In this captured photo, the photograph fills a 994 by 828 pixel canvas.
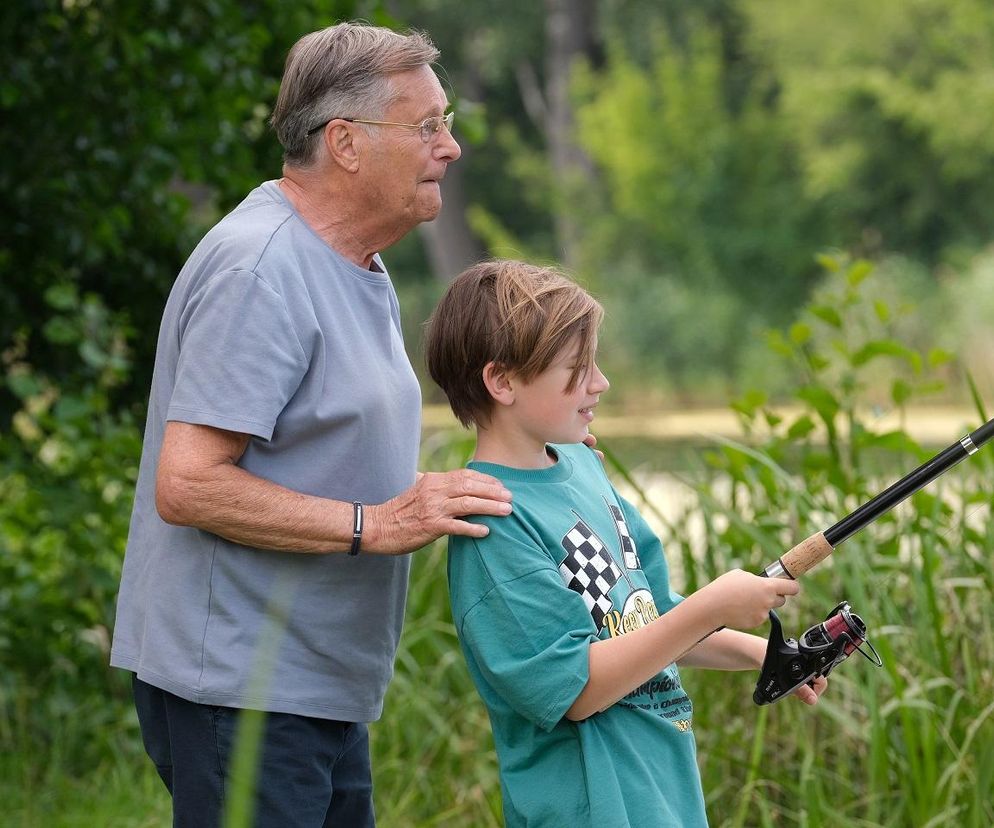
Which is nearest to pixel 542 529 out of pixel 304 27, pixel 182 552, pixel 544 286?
pixel 544 286

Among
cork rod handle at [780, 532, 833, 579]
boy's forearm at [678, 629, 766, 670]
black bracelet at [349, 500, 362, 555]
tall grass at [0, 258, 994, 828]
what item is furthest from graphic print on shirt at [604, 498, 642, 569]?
tall grass at [0, 258, 994, 828]

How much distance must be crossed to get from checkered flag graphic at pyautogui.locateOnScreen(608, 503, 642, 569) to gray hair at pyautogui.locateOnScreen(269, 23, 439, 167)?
2.44 ft

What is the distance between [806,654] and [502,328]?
664mm

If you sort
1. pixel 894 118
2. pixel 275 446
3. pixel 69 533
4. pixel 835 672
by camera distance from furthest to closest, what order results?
pixel 894 118 → pixel 69 533 → pixel 835 672 → pixel 275 446

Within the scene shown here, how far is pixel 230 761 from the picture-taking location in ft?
7.69

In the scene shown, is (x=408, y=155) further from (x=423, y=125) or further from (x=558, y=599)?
(x=558, y=599)

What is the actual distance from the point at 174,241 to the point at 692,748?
3.23m

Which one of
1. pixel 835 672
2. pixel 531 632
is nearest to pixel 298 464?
pixel 531 632

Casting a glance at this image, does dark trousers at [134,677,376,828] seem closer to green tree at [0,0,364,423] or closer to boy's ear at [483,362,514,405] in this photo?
boy's ear at [483,362,514,405]

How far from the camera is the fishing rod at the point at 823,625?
214 centimetres

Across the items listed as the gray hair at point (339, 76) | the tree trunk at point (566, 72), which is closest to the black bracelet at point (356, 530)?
the gray hair at point (339, 76)

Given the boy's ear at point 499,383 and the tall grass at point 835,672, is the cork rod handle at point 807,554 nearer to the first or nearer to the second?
the boy's ear at point 499,383

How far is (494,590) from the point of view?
7.17 ft

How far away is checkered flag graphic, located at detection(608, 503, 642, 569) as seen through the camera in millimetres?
2377
